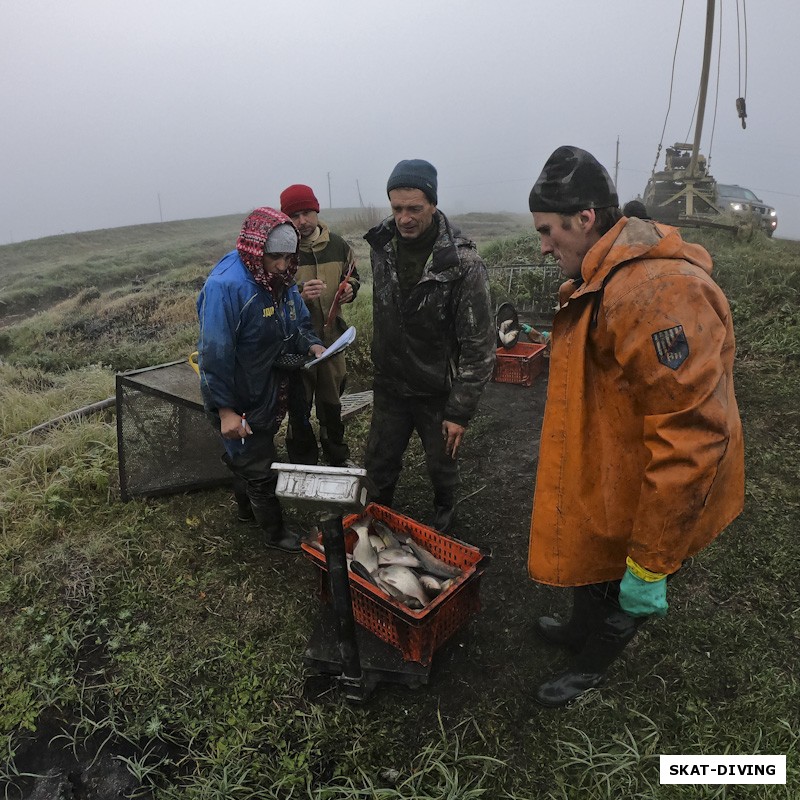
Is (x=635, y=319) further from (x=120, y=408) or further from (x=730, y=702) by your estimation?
(x=120, y=408)

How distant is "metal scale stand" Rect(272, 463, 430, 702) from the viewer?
1877 mm

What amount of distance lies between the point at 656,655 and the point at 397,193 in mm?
2717

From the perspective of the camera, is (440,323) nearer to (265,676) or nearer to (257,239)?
(257,239)

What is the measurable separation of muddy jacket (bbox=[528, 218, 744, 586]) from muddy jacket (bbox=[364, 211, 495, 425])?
924 mm

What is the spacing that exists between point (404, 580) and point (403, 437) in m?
0.99

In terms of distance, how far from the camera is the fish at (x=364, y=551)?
2836 millimetres

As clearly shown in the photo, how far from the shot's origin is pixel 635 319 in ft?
5.05

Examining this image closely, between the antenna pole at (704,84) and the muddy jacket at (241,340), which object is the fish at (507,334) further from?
the antenna pole at (704,84)

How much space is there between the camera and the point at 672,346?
149 centimetres

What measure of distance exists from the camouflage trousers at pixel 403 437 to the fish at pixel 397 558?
0.54m

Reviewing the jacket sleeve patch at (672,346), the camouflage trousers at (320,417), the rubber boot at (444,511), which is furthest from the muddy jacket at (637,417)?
the camouflage trousers at (320,417)

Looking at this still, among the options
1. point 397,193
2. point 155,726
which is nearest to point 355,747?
point 155,726

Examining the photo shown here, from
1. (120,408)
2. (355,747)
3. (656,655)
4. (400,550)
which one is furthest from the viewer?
(120,408)

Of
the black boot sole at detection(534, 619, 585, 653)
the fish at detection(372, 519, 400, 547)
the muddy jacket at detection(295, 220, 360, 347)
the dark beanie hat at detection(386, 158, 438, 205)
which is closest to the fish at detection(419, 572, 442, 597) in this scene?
the fish at detection(372, 519, 400, 547)
